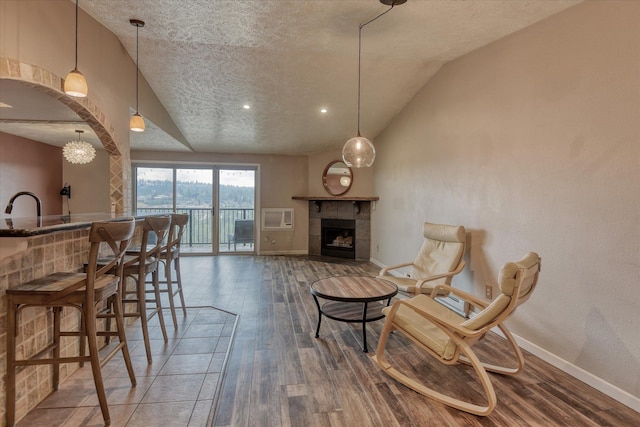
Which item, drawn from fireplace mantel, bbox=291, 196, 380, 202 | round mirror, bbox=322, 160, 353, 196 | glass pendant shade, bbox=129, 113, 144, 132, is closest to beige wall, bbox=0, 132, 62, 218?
glass pendant shade, bbox=129, 113, 144, 132

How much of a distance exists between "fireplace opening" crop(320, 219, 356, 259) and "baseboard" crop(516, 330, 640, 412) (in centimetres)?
413

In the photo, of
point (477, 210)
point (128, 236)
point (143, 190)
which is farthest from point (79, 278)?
point (143, 190)

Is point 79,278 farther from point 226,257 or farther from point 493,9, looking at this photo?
point 226,257

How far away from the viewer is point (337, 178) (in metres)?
6.75

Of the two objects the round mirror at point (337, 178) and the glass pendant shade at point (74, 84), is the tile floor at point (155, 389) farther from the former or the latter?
the round mirror at point (337, 178)

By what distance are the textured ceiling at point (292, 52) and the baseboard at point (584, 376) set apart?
260 cm

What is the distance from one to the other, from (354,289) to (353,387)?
84 cm

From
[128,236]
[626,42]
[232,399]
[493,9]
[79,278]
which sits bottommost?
[232,399]

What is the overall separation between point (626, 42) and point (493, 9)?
3.06ft

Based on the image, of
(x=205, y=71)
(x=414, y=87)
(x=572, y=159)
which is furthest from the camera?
(x=414, y=87)

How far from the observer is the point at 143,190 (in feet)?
21.8

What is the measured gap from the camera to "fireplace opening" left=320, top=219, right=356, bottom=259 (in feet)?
21.8

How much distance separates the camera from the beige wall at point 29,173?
5.21 meters

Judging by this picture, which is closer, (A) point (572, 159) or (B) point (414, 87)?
(A) point (572, 159)
